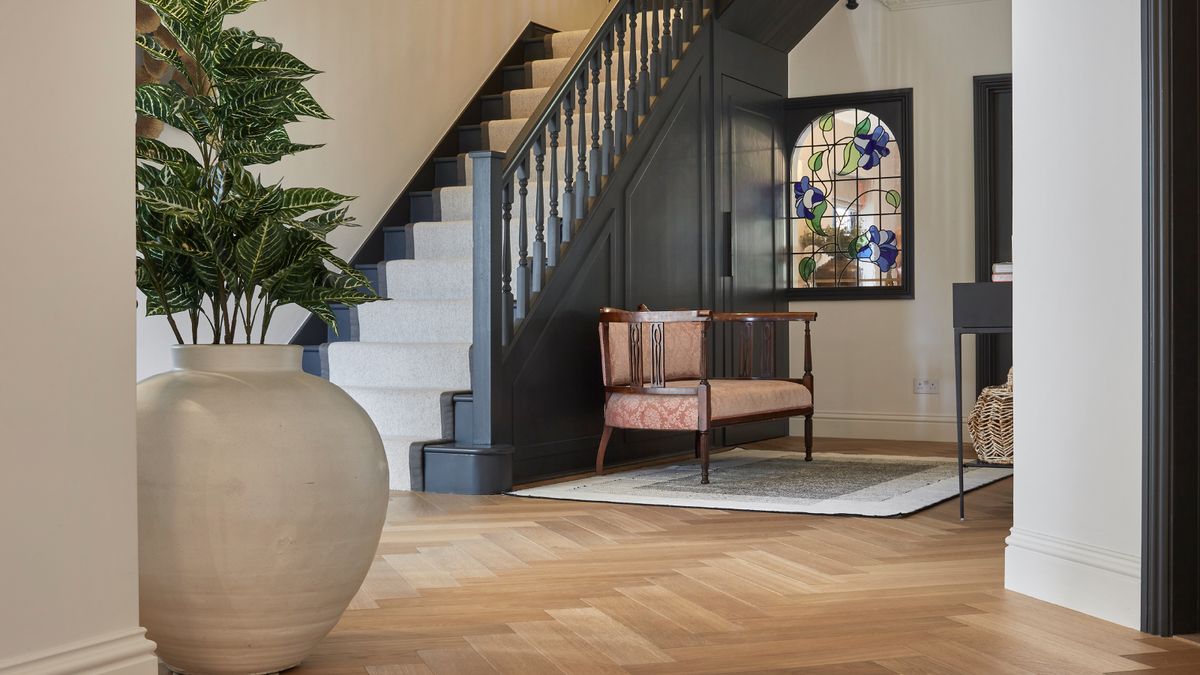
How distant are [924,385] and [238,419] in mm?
5850

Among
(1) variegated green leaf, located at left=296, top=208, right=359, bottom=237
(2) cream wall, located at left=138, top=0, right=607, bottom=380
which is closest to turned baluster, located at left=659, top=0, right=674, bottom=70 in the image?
(2) cream wall, located at left=138, top=0, right=607, bottom=380

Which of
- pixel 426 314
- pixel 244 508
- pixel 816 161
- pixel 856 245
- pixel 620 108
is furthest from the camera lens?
pixel 816 161

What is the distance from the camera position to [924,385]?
7.32 metres

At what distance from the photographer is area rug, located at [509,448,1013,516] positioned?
4.33 metres

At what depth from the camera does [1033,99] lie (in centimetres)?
281

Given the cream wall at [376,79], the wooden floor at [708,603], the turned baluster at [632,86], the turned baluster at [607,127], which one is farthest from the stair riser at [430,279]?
the wooden floor at [708,603]

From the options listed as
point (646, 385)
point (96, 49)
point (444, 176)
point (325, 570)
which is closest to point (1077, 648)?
point (325, 570)

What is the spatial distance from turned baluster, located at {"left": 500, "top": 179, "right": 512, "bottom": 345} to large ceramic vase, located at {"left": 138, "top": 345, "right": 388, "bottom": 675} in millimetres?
2663

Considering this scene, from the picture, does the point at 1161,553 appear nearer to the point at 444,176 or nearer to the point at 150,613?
the point at 150,613

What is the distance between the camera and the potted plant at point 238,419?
200cm

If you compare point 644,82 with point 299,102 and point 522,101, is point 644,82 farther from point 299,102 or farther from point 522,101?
point 299,102

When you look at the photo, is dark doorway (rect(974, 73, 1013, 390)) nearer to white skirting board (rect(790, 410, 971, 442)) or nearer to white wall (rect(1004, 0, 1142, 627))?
white skirting board (rect(790, 410, 971, 442))

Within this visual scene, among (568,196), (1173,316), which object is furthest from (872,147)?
(1173,316)

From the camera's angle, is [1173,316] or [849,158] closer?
[1173,316]
